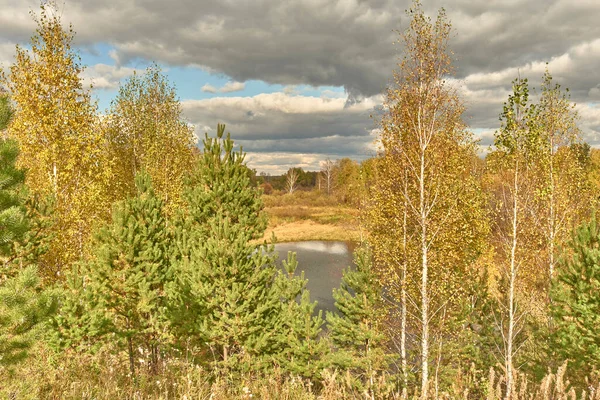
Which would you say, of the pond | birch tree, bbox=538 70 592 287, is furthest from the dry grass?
birch tree, bbox=538 70 592 287

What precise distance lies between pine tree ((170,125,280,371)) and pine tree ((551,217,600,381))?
9.63 m

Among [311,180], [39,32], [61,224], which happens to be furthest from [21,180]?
[311,180]

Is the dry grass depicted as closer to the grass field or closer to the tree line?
the grass field

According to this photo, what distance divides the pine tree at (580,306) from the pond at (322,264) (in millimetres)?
16418

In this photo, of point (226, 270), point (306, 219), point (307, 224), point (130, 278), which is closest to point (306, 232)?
point (307, 224)

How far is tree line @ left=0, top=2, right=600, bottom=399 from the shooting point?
1170 centimetres

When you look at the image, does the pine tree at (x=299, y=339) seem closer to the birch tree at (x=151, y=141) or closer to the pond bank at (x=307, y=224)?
the birch tree at (x=151, y=141)

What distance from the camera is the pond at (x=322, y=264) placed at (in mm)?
31359

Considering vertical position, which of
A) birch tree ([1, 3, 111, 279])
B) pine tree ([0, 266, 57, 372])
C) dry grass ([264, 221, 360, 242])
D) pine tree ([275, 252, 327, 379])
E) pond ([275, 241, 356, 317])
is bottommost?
pond ([275, 241, 356, 317])

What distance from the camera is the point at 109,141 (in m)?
30.4

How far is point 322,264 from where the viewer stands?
43781 mm

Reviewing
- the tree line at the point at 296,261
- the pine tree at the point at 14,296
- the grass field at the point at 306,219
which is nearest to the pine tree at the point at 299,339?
the tree line at the point at 296,261

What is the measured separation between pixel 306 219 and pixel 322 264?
1239 inches

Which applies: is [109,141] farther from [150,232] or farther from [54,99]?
[150,232]
